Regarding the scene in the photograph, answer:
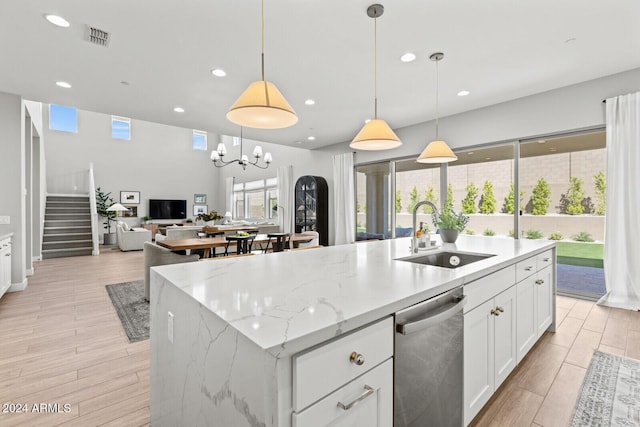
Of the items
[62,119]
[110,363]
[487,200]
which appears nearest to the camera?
[110,363]

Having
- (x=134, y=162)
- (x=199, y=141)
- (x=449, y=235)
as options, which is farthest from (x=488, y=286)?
(x=199, y=141)

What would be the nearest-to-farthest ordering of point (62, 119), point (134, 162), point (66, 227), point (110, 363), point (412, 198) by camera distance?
point (110, 363) < point (412, 198) < point (66, 227) < point (62, 119) < point (134, 162)

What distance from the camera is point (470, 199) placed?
492cm

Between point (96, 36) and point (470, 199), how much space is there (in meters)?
5.20

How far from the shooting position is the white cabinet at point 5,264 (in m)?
3.48

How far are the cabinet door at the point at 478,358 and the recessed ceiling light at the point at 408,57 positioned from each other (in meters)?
2.50

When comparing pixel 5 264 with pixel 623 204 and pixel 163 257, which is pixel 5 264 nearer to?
pixel 163 257

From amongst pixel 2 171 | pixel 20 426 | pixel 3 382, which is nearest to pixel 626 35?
pixel 20 426

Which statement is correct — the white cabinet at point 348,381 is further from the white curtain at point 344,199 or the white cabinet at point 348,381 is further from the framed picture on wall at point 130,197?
the framed picture on wall at point 130,197

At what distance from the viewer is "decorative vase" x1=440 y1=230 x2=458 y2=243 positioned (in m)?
2.56

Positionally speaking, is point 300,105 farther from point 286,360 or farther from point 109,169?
point 109,169

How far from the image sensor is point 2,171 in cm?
398

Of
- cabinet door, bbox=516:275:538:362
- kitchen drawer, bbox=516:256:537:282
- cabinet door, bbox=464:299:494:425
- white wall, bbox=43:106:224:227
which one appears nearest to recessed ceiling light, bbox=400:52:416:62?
kitchen drawer, bbox=516:256:537:282

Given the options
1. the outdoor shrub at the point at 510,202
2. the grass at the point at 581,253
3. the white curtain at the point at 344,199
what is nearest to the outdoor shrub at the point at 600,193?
the grass at the point at 581,253
